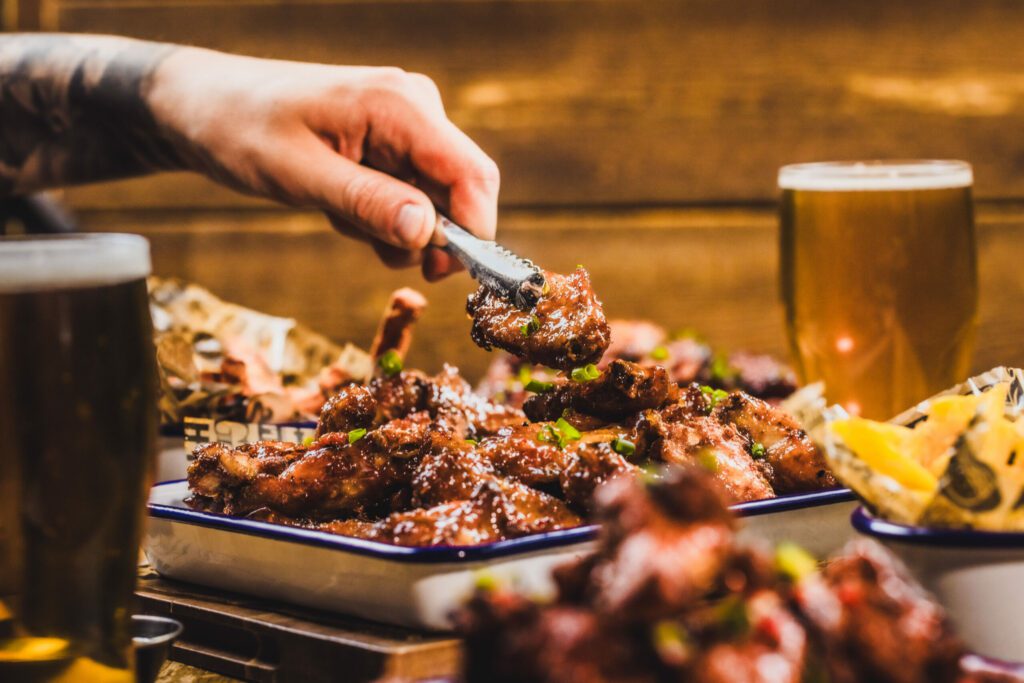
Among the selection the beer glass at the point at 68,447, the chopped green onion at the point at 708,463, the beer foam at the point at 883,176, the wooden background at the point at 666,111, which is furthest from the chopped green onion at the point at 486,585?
the wooden background at the point at 666,111

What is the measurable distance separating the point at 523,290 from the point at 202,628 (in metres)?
0.68

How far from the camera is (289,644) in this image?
1.23 meters

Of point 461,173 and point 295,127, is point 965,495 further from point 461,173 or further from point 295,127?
point 295,127

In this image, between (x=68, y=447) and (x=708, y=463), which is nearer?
(x=68, y=447)

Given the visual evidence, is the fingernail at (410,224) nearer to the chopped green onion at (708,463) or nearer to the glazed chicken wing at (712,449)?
the glazed chicken wing at (712,449)

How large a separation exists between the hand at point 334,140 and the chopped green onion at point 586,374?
2.42ft

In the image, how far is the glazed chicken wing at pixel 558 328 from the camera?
1.71m

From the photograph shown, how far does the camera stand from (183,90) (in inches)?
104

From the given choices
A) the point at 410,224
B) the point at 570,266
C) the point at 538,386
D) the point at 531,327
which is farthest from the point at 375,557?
the point at 570,266

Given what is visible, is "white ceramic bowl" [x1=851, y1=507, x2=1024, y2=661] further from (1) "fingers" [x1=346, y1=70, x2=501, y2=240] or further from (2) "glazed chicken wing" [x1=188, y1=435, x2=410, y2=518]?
(1) "fingers" [x1=346, y1=70, x2=501, y2=240]

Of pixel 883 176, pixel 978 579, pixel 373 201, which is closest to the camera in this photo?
pixel 978 579

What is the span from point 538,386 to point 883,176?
80cm

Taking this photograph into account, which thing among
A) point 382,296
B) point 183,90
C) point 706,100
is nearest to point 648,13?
point 706,100

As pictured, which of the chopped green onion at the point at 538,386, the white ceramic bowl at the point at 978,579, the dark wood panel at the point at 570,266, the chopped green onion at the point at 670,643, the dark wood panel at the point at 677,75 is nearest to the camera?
the chopped green onion at the point at 670,643
